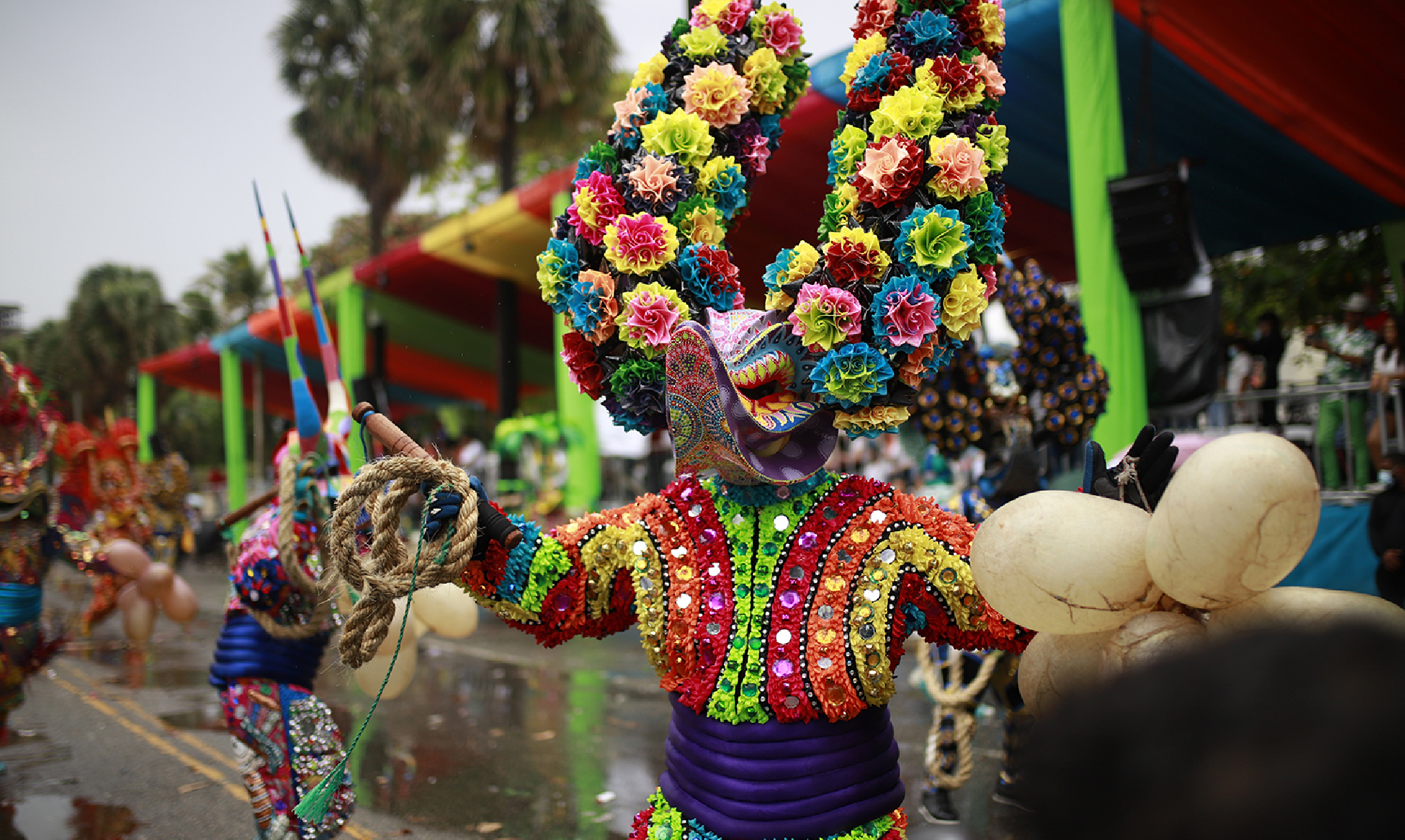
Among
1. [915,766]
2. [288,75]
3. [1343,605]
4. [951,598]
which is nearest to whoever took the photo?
[1343,605]

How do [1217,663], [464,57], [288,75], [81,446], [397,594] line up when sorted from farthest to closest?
[288,75]
[464,57]
[81,446]
[397,594]
[1217,663]

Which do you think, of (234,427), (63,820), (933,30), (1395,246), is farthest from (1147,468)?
(234,427)

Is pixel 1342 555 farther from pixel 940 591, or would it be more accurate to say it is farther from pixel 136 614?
pixel 136 614

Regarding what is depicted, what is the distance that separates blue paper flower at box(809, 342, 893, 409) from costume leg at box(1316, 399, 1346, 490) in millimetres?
5629

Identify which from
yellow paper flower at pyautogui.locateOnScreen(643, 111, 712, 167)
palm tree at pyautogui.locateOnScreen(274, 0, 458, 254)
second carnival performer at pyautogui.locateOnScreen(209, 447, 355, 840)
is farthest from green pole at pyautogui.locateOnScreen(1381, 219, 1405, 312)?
palm tree at pyautogui.locateOnScreen(274, 0, 458, 254)

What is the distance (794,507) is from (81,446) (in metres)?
7.26

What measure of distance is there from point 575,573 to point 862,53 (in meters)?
1.44

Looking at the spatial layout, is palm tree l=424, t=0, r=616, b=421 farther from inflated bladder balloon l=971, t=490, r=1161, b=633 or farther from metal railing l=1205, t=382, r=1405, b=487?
inflated bladder balloon l=971, t=490, r=1161, b=633

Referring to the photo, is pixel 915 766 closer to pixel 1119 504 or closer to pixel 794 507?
pixel 794 507

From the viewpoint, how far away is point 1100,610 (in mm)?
1574

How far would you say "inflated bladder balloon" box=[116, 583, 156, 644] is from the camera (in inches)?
218

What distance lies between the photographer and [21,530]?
521cm

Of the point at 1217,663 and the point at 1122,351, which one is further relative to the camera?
the point at 1122,351

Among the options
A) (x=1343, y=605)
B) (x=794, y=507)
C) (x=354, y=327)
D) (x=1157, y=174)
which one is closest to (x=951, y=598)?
(x=794, y=507)
